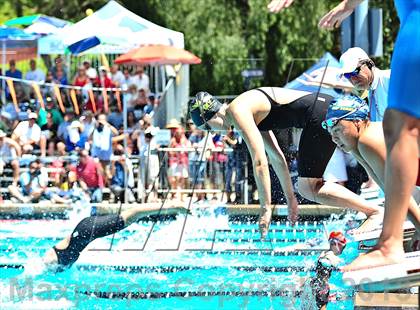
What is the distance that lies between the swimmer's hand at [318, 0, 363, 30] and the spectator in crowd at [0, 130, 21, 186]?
9.88 m

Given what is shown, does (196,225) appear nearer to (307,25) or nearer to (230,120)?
(230,120)

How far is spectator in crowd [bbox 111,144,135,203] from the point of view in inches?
518

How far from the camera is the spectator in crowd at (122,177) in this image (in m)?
13.1

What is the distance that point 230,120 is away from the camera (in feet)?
20.7

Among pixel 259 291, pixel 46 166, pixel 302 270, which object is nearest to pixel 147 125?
pixel 46 166

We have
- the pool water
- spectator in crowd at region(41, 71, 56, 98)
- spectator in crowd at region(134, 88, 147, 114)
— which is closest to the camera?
the pool water

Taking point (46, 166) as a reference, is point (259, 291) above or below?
above

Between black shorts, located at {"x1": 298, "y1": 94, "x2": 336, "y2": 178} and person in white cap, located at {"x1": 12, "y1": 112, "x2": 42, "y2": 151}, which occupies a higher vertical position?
black shorts, located at {"x1": 298, "y1": 94, "x2": 336, "y2": 178}

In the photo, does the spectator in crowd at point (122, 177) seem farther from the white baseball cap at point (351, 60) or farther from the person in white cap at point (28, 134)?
the white baseball cap at point (351, 60)

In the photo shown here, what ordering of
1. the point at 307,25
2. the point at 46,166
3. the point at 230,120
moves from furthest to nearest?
the point at 307,25
the point at 46,166
the point at 230,120

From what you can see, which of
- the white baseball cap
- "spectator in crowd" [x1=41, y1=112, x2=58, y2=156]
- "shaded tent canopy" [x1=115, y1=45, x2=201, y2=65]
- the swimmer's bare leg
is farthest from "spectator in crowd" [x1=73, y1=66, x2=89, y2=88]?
the white baseball cap

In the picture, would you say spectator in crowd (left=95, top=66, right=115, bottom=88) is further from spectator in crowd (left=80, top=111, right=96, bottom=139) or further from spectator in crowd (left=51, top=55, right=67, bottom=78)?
spectator in crowd (left=80, top=111, right=96, bottom=139)

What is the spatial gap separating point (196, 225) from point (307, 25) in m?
11.3

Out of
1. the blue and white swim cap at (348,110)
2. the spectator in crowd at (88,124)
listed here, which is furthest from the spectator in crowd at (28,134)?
the blue and white swim cap at (348,110)
